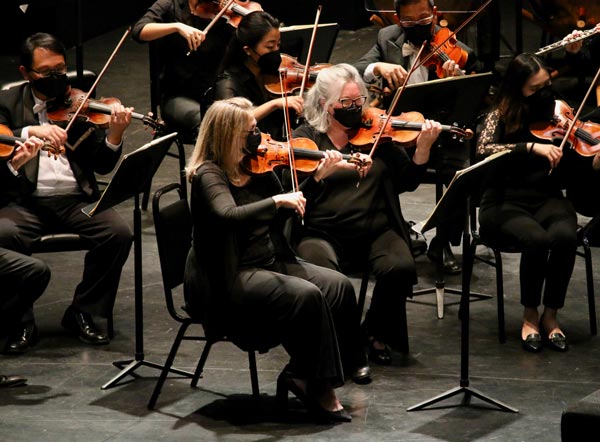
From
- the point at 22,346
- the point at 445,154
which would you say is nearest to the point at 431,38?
the point at 445,154

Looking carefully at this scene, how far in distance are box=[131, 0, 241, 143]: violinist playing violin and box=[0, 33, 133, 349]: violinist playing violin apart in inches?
37.5

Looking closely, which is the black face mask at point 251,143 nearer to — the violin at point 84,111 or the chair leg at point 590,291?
the violin at point 84,111

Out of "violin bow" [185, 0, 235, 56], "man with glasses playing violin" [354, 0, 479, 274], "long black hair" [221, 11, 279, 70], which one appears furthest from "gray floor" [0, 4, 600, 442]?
"violin bow" [185, 0, 235, 56]

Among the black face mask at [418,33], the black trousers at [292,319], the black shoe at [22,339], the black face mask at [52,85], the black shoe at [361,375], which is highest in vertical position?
the black face mask at [418,33]

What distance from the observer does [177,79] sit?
6332mm

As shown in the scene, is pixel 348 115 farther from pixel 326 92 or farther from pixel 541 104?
pixel 541 104

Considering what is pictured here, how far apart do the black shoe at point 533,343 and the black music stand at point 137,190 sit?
139 centimetres

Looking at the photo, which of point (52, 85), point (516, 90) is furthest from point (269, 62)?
point (516, 90)

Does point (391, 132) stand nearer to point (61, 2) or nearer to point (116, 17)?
point (61, 2)

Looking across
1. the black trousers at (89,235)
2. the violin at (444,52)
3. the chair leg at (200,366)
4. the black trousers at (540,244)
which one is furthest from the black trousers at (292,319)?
the violin at (444,52)

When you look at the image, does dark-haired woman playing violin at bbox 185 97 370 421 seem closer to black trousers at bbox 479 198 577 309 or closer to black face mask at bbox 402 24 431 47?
black trousers at bbox 479 198 577 309

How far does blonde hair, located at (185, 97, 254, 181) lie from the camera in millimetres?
4430

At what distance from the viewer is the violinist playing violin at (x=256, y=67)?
18.4ft

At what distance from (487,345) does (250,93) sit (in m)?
1.58
